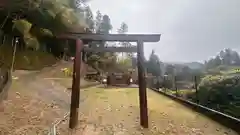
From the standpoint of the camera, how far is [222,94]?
251 inches

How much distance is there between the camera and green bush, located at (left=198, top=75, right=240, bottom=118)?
5.94m

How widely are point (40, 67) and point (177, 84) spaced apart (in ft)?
38.1

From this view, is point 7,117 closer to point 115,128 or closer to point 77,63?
point 77,63

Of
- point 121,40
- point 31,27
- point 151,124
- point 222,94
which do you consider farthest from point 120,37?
point 31,27

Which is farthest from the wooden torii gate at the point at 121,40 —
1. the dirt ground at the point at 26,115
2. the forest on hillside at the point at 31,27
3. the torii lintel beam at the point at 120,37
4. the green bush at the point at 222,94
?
the forest on hillside at the point at 31,27

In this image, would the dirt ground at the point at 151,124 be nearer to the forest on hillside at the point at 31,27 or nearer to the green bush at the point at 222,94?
the green bush at the point at 222,94

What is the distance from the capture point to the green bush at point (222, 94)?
19.5ft

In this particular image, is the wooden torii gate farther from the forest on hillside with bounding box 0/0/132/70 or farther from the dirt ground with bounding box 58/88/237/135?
the forest on hillside with bounding box 0/0/132/70

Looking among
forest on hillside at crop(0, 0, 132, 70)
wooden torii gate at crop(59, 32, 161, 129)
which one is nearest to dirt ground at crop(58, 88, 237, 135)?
wooden torii gate at crop(59, 32, 161, 129)

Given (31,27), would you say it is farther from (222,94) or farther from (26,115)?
(222,94)

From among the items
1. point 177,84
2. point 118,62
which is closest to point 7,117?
point 177,84

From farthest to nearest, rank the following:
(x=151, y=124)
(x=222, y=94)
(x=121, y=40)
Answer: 1. (x=222, y=94)
2. (x=121, y=40)
3. (x=151, y=124)

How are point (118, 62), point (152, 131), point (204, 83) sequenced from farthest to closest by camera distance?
1. point (118, 62)
2. point (204, 83)
3. point (152, 131)

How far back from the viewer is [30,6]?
39.8ft
